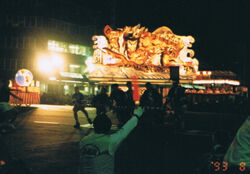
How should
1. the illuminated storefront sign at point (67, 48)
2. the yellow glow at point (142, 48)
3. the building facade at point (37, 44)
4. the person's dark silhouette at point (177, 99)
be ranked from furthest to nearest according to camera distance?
the illuminated storefront sign at point (67, 48) < the building facade at point (37, 44) < the yellow glow at point (142, 48) < the person's dark silhouette at point (177, 99)

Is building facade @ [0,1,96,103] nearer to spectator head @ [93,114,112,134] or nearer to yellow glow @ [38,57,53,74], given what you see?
yellow glow @ [38,57,53,74]

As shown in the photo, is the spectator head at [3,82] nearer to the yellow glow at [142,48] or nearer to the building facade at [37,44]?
the yellow glow at [142,48]

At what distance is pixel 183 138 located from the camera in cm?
767

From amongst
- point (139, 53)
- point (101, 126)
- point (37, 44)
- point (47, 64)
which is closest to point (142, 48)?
point (139, 53)

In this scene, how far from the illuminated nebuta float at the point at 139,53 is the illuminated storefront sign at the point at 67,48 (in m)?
23.8

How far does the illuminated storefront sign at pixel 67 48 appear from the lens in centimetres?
4444

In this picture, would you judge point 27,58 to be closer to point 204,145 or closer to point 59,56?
point 59,56

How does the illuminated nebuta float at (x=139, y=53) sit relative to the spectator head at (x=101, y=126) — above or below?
above

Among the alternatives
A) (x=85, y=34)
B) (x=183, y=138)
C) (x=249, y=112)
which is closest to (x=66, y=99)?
(x=85, y=34)

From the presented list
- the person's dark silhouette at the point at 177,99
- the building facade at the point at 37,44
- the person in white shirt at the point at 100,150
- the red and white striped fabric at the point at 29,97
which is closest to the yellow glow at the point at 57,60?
the building facade at the point at 37,44

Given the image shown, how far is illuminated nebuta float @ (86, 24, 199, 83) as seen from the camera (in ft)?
72.9

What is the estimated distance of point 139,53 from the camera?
23234 mm

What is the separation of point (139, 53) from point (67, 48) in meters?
25.9

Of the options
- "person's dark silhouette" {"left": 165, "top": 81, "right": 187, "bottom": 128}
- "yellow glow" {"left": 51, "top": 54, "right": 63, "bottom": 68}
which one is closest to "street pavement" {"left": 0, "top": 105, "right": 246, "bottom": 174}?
"person's dark silhouette" {"left": 165, "top": 81, "right": 187, "bottom": 128}
